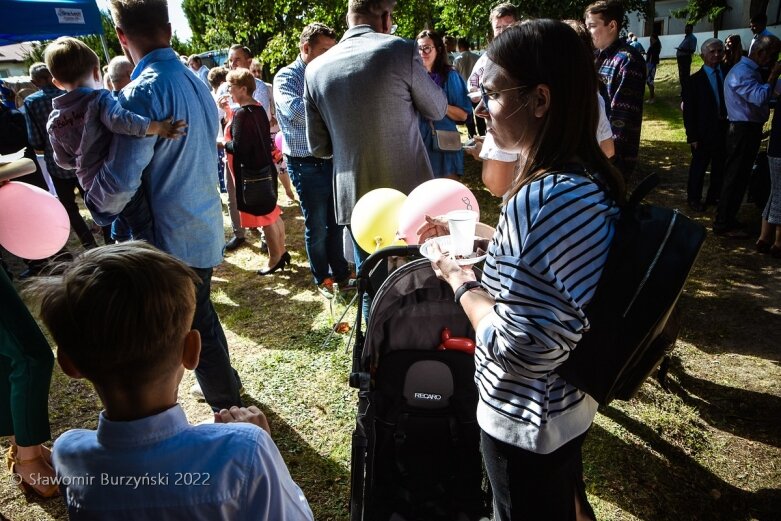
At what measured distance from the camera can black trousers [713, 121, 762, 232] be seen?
526 cm

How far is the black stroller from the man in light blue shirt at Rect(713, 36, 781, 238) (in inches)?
186

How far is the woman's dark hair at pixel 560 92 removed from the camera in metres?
1.26

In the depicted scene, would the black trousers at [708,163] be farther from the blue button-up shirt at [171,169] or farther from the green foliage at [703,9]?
the green foliage at [703,9]

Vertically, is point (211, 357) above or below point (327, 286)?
above

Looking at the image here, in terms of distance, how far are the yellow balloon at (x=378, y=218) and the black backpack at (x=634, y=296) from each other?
4.86 ft

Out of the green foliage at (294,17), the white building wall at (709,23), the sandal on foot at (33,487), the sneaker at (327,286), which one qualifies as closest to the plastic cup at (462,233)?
the sandal on foot at (33,487)

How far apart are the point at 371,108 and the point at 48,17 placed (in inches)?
220

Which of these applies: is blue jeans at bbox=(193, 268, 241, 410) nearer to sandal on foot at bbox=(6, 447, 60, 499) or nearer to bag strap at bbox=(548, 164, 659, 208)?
sandal on foot at bbox=(6, 447, 60, 499)

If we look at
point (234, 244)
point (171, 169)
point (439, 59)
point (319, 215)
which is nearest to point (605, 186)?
point (171, 169)

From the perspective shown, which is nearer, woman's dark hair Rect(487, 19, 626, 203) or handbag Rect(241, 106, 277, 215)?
woman's dark hair Rect(487, 19, 626, 203)

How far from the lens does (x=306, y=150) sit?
4.15 metres

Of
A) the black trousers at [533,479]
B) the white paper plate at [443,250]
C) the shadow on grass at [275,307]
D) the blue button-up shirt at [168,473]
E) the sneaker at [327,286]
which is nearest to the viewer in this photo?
the blue button-up shirt at [168,473]

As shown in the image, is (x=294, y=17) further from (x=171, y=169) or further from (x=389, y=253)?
(x=389, y=253)

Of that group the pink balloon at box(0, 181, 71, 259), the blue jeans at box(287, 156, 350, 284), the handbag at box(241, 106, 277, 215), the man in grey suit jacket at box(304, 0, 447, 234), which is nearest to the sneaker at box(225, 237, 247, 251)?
the handbag at box(241, 106, 277, 215)
